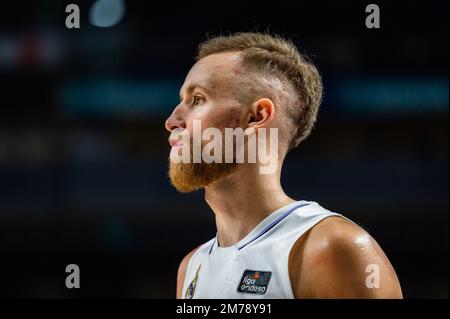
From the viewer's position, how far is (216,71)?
9.76 ft

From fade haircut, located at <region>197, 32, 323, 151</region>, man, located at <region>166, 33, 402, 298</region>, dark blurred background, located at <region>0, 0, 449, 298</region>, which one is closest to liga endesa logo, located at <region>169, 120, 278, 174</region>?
man, located at <region>166, 33, 402, 298</region>

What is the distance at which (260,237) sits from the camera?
2.84 m

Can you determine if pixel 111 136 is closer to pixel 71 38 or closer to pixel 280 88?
pixel 71 38

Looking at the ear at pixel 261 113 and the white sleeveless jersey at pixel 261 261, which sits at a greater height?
the ear at pixel 261 113

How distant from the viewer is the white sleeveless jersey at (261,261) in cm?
262

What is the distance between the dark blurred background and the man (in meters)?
7.63

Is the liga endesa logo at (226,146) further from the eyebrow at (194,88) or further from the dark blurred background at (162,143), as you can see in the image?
the dark blurred background at (162,143)

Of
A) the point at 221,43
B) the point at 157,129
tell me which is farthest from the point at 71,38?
the point at 221,43

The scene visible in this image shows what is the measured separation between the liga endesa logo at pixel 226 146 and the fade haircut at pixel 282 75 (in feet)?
0.40

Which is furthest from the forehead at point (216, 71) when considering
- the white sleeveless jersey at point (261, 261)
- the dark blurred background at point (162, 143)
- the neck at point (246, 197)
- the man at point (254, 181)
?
the dark blurred background at point (162, 143)

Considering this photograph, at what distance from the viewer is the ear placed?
9.62ft

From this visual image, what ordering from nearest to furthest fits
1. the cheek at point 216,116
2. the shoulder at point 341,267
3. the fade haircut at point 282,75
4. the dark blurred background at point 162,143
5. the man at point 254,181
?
the shoulder at point 341,267
the man at point 254,181
the cheek at point 216,116
the fade haircut at point 282,75
the dark blurred background at point 162,143

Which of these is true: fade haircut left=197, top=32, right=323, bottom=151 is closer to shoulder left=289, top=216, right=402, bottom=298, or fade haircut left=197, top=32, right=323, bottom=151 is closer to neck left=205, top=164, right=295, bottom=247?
neck left=205, top=164, right=295, bottom=247
